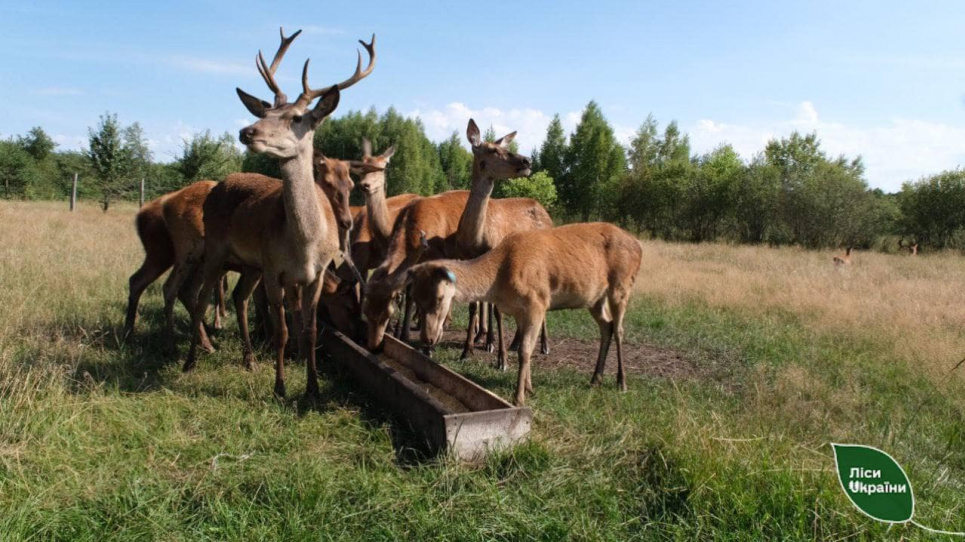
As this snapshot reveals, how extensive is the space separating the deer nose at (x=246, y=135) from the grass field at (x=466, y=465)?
7.06 ft

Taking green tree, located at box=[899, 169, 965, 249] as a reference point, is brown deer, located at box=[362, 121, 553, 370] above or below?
below

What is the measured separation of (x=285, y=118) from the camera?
207 inches

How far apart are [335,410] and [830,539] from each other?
3716mm

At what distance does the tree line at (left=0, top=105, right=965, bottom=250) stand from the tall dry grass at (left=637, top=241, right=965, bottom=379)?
11145 mm

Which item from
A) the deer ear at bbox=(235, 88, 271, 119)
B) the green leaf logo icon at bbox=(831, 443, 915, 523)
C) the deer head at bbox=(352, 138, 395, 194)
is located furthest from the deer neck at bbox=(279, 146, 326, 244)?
the green leaf logo icon at bbox=(831, 443, 915, 523)

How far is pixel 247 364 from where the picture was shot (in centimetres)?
672

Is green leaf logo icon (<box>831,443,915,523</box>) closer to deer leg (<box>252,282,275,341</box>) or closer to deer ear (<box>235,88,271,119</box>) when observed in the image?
deer ear (<box>235,88,271,119</box>)

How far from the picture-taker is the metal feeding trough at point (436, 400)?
428cm

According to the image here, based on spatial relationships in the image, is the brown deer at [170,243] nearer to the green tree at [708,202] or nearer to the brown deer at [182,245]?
the brown deer at [182,245]

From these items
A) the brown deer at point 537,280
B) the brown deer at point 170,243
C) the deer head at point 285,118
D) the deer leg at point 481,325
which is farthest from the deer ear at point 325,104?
the deer leg at point 481,325

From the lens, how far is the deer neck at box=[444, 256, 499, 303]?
5.74 m

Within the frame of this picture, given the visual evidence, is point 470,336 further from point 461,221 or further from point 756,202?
point 756,202

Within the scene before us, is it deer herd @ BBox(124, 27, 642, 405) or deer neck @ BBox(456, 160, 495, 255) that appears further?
deer neck @ BBox(456, 160, 495, 255)

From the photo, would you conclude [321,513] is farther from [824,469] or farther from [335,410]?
[824,469]
